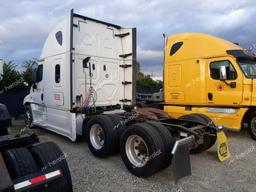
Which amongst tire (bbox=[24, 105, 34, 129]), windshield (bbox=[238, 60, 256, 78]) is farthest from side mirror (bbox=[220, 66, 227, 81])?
tire (bbox=[24, 105, 34, 129])

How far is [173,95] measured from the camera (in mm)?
8812

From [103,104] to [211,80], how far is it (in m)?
3.44

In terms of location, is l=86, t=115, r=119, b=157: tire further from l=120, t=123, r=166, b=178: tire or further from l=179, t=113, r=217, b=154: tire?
l=179, t=113, r=217, b=154: tire

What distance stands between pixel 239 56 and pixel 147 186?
5.13 meters

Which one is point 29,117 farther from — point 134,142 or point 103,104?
point 134,142

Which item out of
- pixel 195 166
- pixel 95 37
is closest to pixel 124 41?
pixel 95 37

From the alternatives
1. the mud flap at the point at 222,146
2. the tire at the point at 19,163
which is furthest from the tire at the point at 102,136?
the tire at the point at 19,163

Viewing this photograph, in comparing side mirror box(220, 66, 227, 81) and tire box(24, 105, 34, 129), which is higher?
side mirror box(220, 66, 227, 81)

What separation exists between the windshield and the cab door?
19 centimetres

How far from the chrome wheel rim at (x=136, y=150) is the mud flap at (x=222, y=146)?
5.11 ft

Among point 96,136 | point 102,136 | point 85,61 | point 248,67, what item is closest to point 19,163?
point 102,136

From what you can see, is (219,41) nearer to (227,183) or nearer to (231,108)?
(231,108)

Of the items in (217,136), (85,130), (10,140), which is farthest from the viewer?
(85,130)

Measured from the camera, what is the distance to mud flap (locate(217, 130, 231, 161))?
4.99 m
